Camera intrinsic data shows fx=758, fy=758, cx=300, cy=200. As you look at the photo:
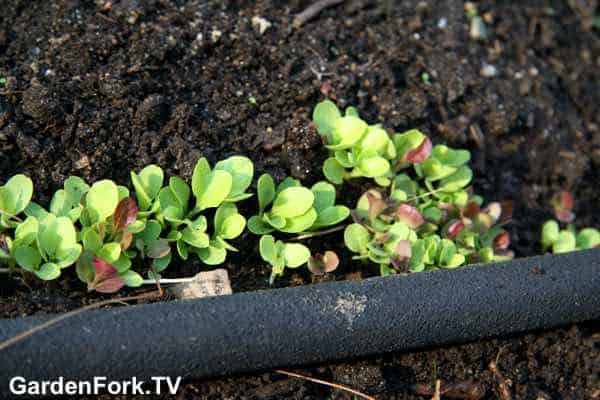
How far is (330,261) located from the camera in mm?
2023

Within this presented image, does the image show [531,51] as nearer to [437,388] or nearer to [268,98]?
[268,98]

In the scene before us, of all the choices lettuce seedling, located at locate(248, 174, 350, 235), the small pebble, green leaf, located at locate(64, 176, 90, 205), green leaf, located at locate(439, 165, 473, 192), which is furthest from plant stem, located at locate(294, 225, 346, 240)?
the small pebble

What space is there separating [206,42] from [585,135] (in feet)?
4.76

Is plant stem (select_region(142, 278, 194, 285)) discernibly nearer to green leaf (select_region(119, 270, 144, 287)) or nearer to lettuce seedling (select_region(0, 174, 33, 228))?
green leaf (select_region(119, 270, 144, 287))

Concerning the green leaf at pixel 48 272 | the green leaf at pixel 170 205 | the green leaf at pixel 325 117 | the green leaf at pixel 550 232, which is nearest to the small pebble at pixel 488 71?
the green leaf at pixel 550 232

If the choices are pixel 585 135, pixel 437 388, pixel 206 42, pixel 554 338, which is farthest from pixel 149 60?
pixel 585 135

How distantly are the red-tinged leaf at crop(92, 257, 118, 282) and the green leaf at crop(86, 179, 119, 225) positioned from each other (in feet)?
0.43

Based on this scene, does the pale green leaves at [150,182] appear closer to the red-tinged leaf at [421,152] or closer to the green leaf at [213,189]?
the green leaf at [213,189]

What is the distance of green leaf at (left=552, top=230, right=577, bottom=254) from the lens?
7.70ft

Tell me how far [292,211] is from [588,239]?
1026mm

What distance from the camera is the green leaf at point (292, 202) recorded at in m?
2.01

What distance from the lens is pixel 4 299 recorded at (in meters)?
1.84

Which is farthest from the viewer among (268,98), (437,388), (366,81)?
(366,81)

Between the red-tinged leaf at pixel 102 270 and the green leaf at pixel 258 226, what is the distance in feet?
1.29
